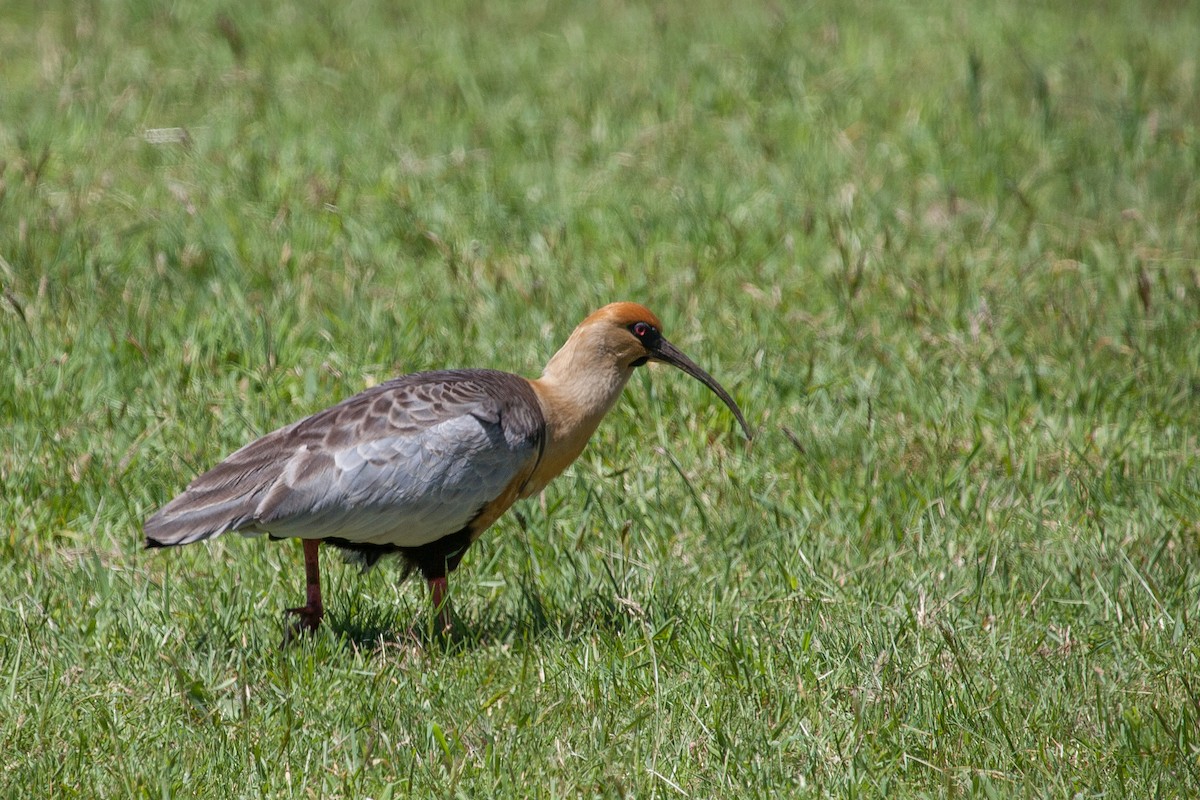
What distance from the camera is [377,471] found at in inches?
190

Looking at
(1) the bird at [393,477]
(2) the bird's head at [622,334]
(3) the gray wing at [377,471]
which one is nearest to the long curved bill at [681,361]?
(2) the bird's head at [622,334]

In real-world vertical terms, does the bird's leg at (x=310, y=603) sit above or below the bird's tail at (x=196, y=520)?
below

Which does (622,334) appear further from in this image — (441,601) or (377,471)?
(441,601)

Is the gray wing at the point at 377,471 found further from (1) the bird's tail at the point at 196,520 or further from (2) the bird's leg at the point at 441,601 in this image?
(2) the bird's leg at the point at 441,601

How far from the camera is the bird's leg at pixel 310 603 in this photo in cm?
474

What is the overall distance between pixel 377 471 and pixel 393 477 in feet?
0.19

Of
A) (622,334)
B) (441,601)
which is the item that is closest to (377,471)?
(441,601)

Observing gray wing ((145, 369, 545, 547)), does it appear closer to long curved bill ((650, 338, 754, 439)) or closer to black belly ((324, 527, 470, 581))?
black belly ((324, 527, 470, 581))

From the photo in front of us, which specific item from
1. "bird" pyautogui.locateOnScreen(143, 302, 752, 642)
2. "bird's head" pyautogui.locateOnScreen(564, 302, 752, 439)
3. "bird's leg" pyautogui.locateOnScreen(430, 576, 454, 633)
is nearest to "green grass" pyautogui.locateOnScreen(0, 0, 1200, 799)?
"bird's leg" pyautogui.locateOnScreen(430, 576, 454, 633)

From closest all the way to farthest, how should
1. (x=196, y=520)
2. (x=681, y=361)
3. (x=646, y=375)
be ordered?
(x=196, y=520) → (x=681, y=361) → (x=646, y=375)

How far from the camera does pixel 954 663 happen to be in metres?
4.48

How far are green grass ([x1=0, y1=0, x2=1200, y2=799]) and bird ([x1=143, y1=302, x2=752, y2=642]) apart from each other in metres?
0.25

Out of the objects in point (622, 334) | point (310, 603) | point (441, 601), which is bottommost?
point (441, 601)

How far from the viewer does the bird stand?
4.69 meters
